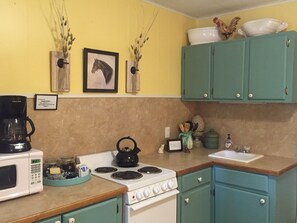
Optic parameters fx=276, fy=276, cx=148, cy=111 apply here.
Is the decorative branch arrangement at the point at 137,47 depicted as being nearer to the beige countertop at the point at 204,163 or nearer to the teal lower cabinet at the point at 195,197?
the beige countertop at the point at 204,163

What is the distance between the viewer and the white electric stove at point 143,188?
1.93 metres

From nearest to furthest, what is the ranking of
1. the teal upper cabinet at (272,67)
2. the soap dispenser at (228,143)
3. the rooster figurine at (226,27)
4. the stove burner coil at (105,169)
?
1. the stove burner coil at (105,169)
2. the teal upper cabinet at (272,67)
3. the rooster figurine at (226,27)
4. the soap dispenser at (228,143)

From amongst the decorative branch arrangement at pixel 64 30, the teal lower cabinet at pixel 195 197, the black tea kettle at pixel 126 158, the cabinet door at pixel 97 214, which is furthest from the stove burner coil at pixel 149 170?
the decorative branch arrangement at pixel 64 30

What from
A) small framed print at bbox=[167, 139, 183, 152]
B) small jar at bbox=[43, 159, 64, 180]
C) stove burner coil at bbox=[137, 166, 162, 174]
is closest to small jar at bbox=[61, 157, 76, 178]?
small jar at bbox=[43, 159, 64, 180]

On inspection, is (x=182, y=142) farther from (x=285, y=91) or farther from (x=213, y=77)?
(x=285, y=91)

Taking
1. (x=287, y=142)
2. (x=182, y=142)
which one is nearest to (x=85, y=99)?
(x=182, y=142)

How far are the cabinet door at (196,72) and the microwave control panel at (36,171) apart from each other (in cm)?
198

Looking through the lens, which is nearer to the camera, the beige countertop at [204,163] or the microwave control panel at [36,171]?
the microwave control panel at [36,171]

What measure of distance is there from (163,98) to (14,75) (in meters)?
1.61

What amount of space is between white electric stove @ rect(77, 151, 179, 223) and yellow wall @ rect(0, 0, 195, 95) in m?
0.68

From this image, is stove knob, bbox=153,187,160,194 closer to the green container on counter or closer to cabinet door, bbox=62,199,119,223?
cabinet door, bbox=62,199,119,223

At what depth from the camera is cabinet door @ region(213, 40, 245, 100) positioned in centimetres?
281

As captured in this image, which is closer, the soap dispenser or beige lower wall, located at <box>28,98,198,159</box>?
beige lower wall, located at <box>28,98,198,159</box>

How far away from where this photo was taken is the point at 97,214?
1727 millimetres
